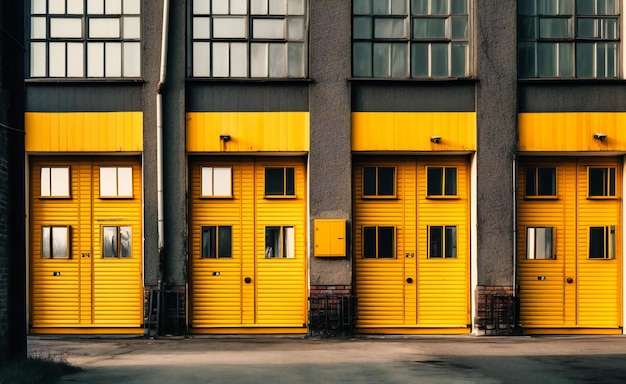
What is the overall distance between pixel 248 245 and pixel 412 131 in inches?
165

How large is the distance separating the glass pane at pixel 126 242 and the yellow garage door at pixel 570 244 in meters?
8.27

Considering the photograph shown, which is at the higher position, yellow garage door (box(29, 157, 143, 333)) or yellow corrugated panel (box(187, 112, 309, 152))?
yellow corrugated panel (box(187, 112, 309, 152))

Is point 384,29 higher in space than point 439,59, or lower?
higher

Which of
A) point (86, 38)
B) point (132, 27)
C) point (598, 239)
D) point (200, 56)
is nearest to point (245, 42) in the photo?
point (200, 56)

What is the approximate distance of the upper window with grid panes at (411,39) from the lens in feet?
65.1

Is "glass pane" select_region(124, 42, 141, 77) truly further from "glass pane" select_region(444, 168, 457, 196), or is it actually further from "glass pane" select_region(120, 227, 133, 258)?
"glass pane" select_region(444, 168, 457, 196)

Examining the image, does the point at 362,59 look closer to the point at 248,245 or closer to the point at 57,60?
the point at 248,245

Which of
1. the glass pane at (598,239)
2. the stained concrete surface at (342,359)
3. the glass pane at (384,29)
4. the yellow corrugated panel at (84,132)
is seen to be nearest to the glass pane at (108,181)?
the yellow corrugated panel at (84,132)

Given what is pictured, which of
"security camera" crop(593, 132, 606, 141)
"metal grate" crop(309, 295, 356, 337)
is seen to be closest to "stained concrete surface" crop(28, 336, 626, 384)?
"metal grate" crop(309, 295, 356, 337)

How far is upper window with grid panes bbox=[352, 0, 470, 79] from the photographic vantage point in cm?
1983

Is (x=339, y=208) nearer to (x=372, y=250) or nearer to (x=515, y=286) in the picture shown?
(x=372, y=250)

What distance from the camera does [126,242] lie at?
782 inches

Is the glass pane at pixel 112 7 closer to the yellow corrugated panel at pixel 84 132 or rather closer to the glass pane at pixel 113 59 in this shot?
the glass pane at pixel 113 59

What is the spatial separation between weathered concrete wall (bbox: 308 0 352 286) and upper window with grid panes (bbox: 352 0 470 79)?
493mm
